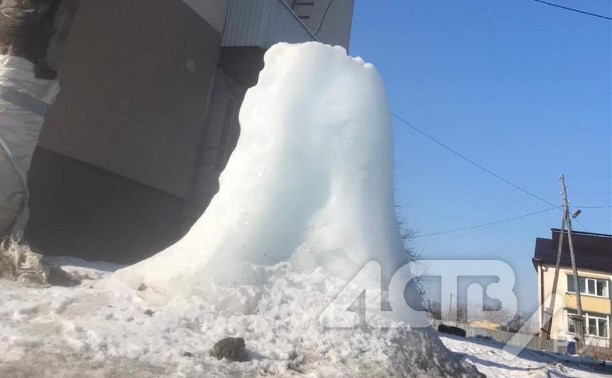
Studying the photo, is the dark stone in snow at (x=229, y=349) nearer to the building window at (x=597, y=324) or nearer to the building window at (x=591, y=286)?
the building window at (x=591, y=286)

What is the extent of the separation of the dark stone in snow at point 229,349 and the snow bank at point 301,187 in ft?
2.31

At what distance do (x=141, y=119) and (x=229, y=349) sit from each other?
6.60 meters

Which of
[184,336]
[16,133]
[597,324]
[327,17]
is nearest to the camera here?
[184,336]

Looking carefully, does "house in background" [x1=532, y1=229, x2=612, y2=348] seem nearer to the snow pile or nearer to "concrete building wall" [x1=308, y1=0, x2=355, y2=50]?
"concrete building wall" [x1=308, y1=0, x2=355, y2=50]

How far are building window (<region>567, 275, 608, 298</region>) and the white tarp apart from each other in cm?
4286

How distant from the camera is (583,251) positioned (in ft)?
141

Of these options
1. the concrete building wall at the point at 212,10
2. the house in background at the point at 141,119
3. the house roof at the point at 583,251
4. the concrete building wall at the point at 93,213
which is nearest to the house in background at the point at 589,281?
the house roof at the point at 583,251

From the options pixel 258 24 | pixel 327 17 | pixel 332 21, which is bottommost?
pixel 258 24

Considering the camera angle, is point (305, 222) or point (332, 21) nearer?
point (305, 222)

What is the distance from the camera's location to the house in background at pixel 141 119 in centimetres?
788

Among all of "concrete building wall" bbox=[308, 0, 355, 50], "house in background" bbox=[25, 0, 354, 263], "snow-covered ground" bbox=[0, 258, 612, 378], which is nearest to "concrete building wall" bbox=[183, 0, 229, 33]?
"house in background" bbox=[25, 0, 354, 263]

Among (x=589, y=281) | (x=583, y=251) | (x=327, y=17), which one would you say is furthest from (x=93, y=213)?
(x=583, y=251)

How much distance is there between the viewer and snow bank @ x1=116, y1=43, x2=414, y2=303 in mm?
4633

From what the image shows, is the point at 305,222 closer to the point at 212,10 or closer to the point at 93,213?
the point at 93,213
